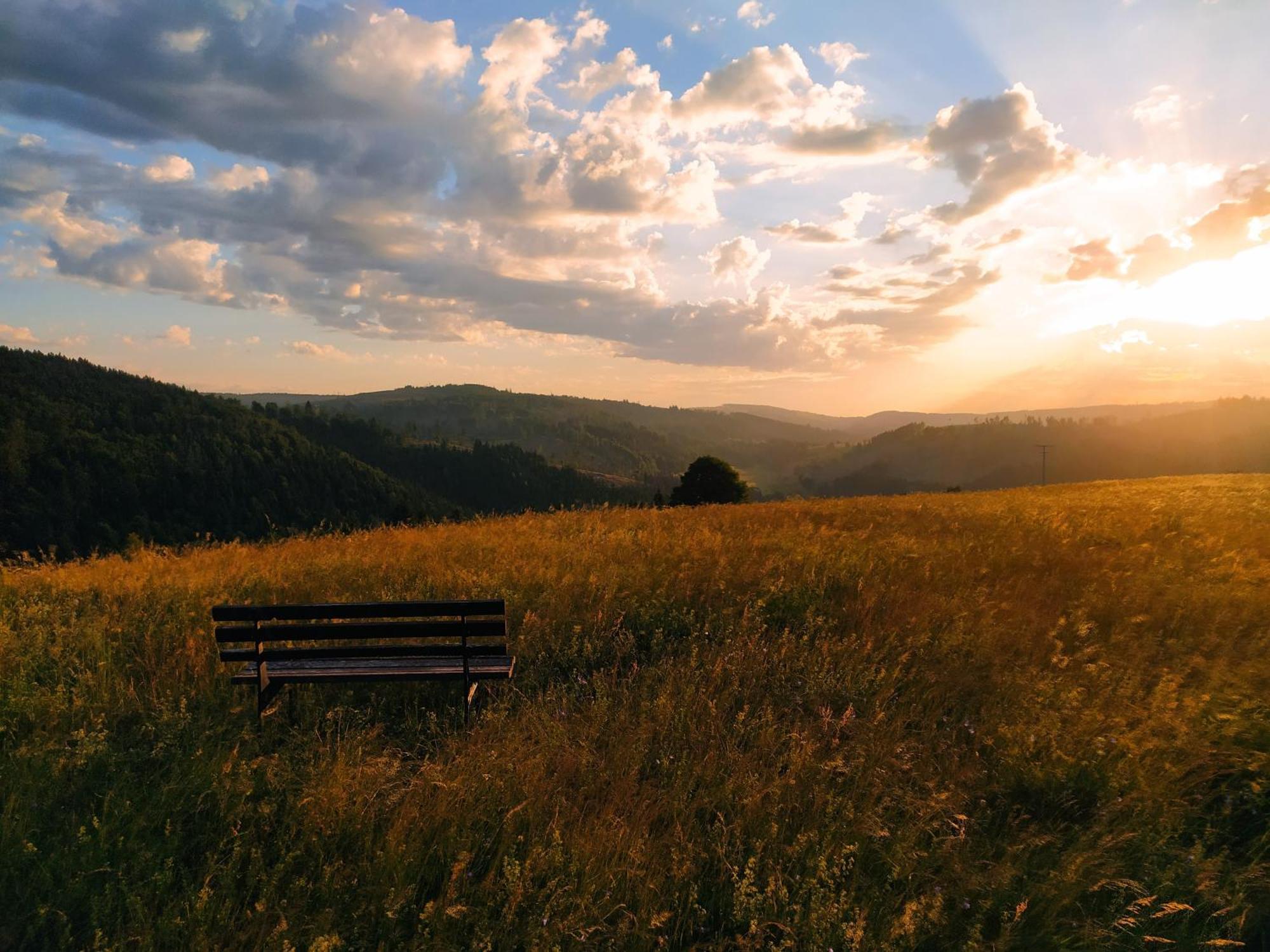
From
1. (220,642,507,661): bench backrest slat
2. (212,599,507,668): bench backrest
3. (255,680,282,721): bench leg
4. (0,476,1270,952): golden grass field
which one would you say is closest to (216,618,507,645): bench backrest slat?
(212,599,507,668): bench backrest

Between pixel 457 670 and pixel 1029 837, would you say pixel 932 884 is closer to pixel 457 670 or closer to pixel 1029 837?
pixel 1029 837

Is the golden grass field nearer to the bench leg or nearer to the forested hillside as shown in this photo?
Answer: the bench leg

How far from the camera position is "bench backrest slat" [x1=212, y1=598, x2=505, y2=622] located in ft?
16.1

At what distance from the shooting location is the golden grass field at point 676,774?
3.11 meters

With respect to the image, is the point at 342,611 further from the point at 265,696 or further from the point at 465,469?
the point at 465,469

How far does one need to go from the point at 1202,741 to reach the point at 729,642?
345cm

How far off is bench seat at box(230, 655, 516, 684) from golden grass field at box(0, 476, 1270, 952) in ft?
0.94

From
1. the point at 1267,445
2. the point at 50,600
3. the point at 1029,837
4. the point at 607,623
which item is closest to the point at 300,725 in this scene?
the point at 607,623

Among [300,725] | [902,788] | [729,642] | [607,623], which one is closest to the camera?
[902,788]

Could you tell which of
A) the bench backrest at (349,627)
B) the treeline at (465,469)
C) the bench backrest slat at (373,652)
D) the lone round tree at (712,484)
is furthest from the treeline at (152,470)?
the bench backrest at (349,627)

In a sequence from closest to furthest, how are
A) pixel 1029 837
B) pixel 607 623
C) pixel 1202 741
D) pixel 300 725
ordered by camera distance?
pixel 1029 837
pixel 1202 741
pixel 300 725
pixel 607 623

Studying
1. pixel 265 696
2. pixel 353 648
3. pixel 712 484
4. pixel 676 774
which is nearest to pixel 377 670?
pixel 353 648

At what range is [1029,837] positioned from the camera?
367 centimetres

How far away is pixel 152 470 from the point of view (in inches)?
4818
